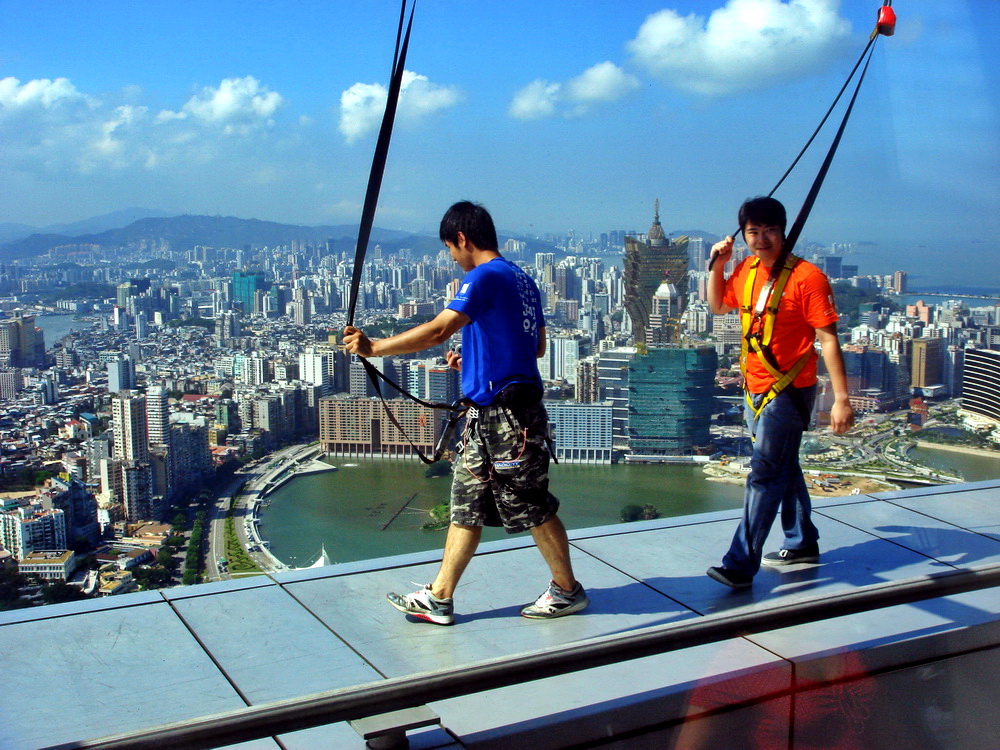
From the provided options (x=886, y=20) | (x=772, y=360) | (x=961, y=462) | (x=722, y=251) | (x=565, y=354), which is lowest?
(x=961, y=462)

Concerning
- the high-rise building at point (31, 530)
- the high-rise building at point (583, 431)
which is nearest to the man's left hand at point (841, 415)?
Answer: the high-rise building at point (583, 431)

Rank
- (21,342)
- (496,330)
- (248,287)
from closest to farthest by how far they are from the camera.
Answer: (496,330) < (21,342) < (248,287)

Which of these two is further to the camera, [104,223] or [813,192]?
[104,223]

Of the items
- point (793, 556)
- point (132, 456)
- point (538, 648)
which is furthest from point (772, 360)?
point (132, 456)

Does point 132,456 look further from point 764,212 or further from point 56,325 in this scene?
point 764,212

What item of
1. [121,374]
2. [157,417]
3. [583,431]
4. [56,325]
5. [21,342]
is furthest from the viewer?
[121,374]

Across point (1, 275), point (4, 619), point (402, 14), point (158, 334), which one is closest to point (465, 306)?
point (402, 14)

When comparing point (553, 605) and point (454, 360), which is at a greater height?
point (454, 360)
